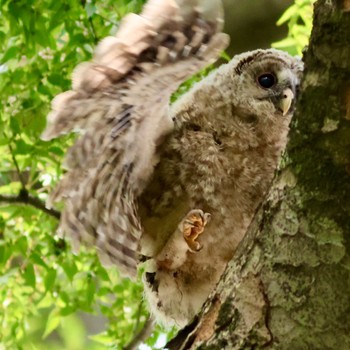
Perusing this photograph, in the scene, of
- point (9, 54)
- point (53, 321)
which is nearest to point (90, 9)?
point (9, 54)

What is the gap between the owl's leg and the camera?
5.06 feet

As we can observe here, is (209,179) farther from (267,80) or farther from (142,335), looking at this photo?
(142,335)

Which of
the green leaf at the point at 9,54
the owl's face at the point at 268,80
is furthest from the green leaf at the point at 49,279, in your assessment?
the owl's face at the point at 268,80

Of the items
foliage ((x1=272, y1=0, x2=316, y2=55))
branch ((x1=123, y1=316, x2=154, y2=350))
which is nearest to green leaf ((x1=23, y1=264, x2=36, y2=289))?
branch ((x1=123, y1=316, x2=154, y2=350))

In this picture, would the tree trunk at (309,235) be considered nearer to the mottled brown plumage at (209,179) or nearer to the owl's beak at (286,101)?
the mottled brown plumage at (209,179)

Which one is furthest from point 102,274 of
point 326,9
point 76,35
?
point 326,9

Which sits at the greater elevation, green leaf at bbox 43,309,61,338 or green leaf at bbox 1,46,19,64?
green leaf at bbox 1,46,19,64

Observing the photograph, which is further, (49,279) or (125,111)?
(49,279)

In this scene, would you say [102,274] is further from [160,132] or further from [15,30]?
[160,132]

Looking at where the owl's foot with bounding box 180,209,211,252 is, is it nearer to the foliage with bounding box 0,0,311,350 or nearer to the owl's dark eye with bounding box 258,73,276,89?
the owl's dark eye with bounding box 258,73,276,89

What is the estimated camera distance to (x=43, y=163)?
248 centimetres

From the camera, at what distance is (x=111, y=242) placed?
1544mm

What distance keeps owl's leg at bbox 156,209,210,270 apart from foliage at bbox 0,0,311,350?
0.67 m

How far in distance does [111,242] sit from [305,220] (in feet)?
1.98
